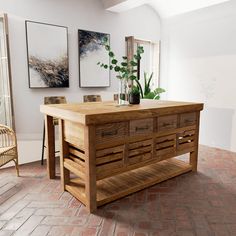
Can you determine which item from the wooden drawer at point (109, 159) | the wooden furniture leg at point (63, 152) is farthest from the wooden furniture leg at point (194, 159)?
the wooden furniture leg at point (63, 152)

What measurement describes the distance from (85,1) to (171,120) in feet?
8.98

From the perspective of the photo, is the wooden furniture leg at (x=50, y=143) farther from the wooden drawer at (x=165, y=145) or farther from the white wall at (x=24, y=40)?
the wooden drawer at (x=165, y=145)

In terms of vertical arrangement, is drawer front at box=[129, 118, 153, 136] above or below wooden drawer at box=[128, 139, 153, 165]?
above

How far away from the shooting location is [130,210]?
7.11 ft

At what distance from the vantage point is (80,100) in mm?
4191

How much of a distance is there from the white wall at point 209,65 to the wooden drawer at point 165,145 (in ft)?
6.02

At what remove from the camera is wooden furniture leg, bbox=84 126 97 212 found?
201 centimetres

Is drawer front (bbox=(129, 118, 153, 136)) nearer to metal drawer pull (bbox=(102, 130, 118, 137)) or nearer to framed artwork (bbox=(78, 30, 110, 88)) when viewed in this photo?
metal drawer pull (bbox=(102, 130, 118, 137))

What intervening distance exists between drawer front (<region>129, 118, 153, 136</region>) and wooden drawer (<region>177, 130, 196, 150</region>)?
58 cm

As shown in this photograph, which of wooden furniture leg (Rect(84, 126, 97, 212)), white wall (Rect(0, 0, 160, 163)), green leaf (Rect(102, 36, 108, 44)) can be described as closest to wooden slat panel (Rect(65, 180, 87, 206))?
wooden furniture leg (Rect(84, 126, 97, 212))

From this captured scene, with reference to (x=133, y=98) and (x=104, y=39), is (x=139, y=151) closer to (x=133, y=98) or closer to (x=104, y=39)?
(x=133, y=98)

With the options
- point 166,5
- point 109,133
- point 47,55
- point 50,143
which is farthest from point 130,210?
point 166,5

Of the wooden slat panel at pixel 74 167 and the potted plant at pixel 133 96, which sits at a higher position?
the potted plant at pixel 133 96

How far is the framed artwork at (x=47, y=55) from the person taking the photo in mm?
3488
